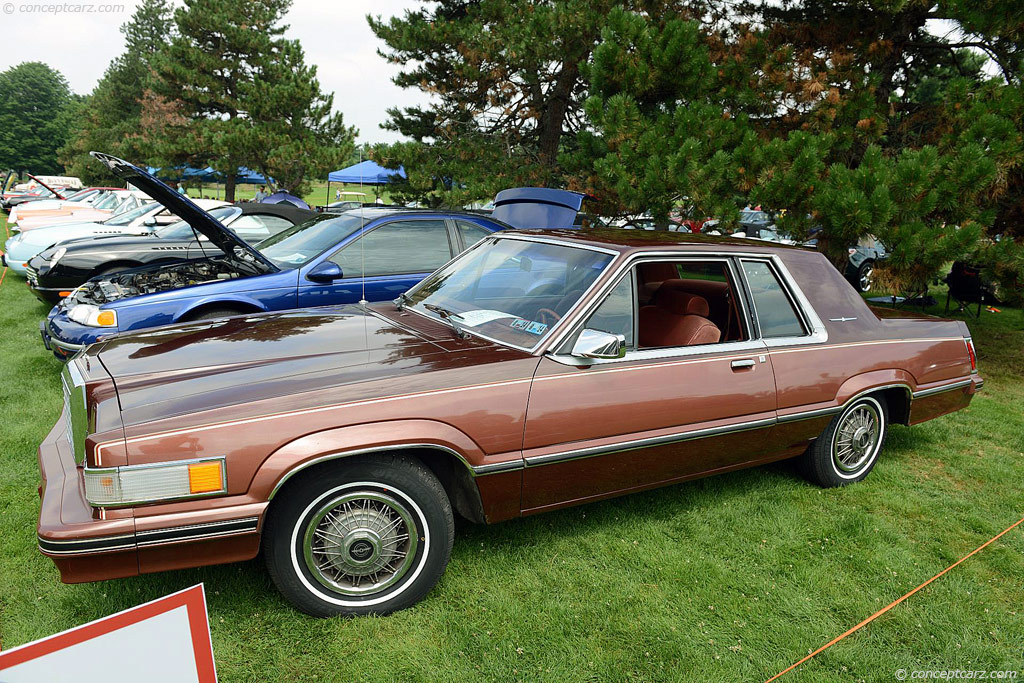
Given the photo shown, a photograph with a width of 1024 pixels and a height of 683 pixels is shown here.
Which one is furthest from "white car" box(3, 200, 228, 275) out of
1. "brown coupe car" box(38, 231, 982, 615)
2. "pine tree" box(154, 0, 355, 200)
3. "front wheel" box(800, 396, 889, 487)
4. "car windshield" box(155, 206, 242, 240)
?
"pine tree" box(154, 0, 355, 200)

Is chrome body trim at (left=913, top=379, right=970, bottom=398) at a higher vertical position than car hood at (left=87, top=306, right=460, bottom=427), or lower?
lower

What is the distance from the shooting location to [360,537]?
2.56 meters

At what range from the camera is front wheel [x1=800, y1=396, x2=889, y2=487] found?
13.0 ft

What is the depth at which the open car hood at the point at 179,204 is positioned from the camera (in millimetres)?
4980

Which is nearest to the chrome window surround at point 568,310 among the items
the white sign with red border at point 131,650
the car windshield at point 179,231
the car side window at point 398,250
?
the white sign with red border at point 131,650

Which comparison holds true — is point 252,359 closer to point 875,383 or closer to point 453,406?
point 453,406

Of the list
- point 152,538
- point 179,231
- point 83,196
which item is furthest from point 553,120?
Answer: point 83,196

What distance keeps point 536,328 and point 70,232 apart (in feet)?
34.0

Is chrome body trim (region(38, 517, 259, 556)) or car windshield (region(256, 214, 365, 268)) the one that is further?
car windshield (region(256, 214, 365, 268))

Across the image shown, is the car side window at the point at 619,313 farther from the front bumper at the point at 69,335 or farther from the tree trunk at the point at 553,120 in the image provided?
the tree trunk at the point at 553,120

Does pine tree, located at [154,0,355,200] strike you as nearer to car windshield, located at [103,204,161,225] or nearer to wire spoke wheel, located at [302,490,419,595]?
car windshield, located at [103,204,161,225]

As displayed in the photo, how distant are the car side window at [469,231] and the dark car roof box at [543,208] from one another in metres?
1.19

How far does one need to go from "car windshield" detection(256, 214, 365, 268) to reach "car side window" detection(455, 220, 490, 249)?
957 millimetres

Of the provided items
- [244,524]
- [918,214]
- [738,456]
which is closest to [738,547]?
[738,456]
